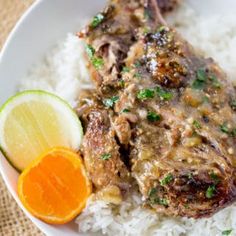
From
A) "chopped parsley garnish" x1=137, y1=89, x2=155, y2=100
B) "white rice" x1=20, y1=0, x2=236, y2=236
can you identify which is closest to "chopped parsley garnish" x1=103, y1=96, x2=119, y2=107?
"chopped parsley garnish" x1=137, y1=89, x2=155, y2=100

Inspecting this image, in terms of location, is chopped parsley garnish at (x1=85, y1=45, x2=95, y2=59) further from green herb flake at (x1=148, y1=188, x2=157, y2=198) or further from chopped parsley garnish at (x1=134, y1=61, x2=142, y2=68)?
green herb flake at (x1=148, y1=188, x2=157, y2=198)

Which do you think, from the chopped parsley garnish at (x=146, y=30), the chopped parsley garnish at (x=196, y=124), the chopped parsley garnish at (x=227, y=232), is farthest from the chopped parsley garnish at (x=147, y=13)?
the chopped parsley garnish at (x=227, y=232)

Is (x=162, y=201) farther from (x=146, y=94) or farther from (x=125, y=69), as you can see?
(x=125, y=69)

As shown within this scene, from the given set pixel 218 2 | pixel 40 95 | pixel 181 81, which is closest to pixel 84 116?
pixel 40 95

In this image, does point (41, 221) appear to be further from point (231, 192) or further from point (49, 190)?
point (231, 192)

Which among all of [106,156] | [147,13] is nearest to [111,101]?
[106,156]

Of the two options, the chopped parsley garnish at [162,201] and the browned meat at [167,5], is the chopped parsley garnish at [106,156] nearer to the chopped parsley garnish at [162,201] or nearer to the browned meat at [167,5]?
the chopped parsley garnish at [162,201]
